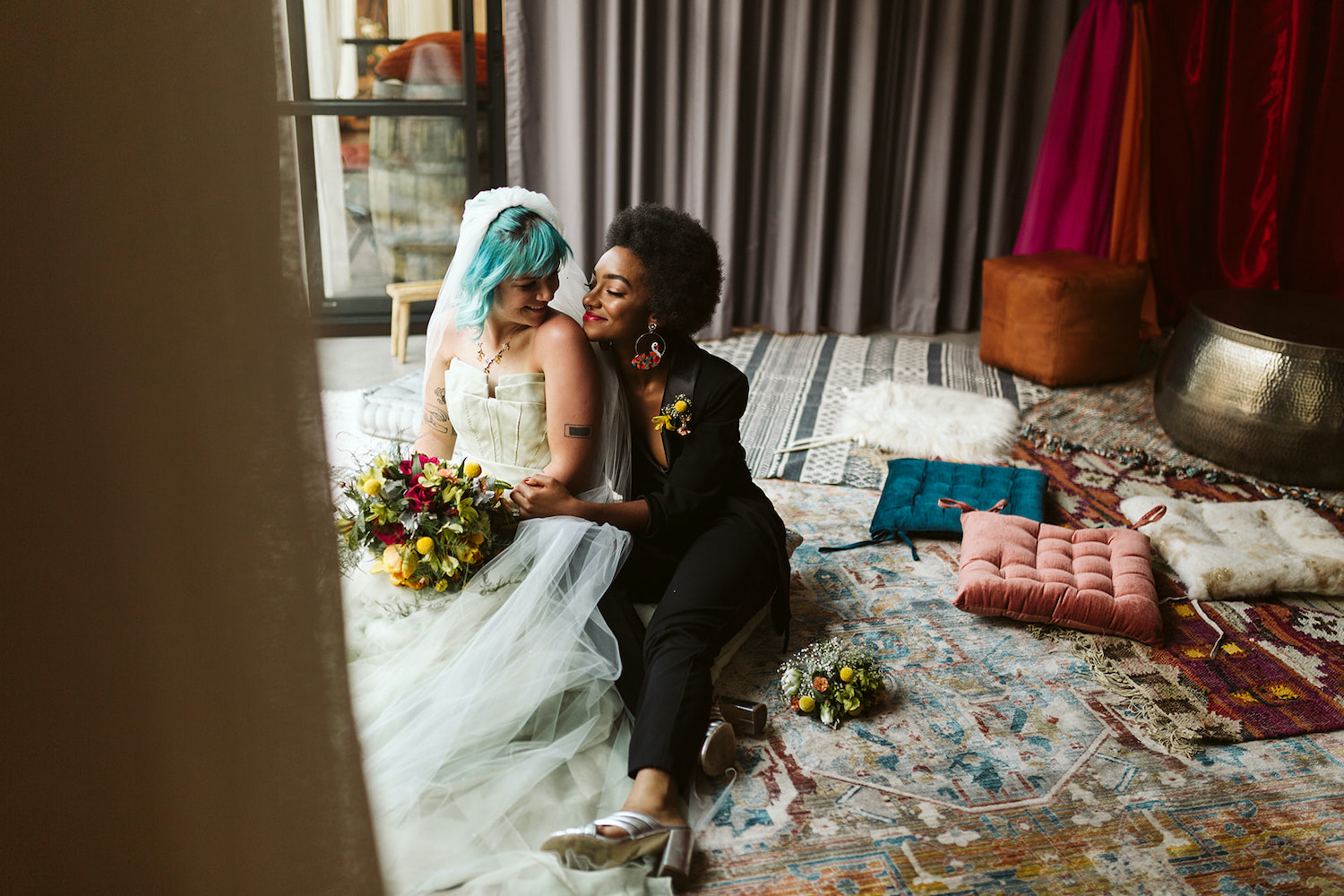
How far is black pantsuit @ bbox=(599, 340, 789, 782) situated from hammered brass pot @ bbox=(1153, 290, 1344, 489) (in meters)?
1.77

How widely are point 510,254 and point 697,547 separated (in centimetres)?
72

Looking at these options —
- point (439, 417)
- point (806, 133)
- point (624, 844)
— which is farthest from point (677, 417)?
point (806, 133)

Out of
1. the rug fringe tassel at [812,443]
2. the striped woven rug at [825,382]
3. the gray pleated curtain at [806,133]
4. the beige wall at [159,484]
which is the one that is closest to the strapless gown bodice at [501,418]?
the striped woven rug at [825,382]

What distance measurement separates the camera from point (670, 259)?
204cm

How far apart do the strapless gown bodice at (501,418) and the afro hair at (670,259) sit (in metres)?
0.30

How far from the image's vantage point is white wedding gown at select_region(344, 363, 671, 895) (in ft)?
5.00

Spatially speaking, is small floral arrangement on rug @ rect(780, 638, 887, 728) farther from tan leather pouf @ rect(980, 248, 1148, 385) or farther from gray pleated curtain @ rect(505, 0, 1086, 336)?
gray pleated curtain @ rect(505, 0, 1086, 336)

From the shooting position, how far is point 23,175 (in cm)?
41

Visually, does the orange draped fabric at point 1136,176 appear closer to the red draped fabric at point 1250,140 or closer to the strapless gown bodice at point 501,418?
the red draped fabric at point 1250,140

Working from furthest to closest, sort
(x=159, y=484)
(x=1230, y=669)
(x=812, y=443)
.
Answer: (x=812, y=443) → (x=1230, y=669) → (x=159, y=484)

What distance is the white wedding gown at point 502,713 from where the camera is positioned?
152 centimetres

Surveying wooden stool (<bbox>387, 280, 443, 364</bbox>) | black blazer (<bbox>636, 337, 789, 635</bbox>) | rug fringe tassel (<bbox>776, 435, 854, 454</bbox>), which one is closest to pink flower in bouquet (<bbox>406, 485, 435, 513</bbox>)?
black blazer (<bbox>636, 337, 789, 635</bbox>)

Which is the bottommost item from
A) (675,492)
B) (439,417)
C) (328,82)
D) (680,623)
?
(680,623)

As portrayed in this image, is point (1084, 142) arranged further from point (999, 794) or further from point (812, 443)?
point (999, 794)
